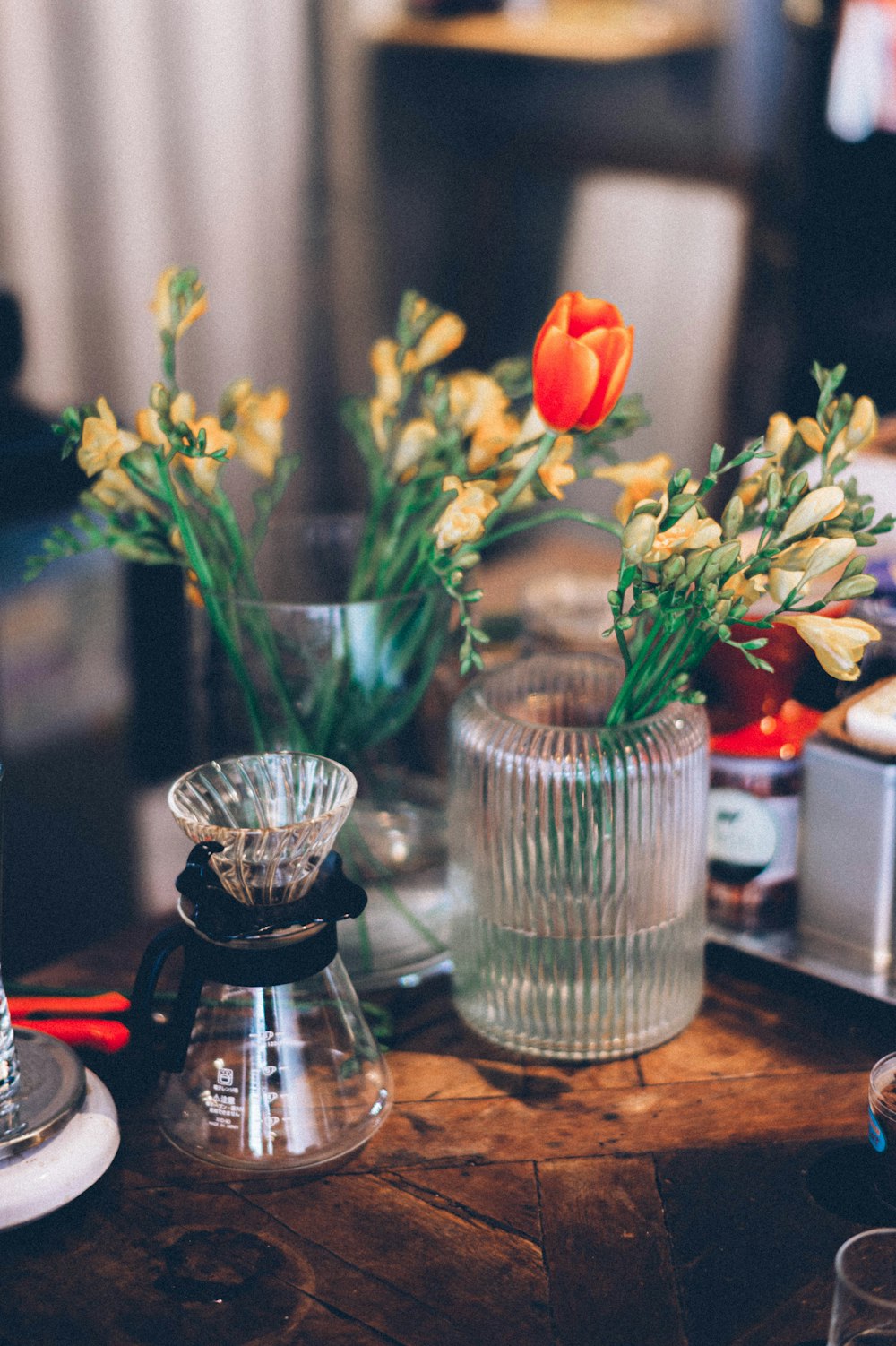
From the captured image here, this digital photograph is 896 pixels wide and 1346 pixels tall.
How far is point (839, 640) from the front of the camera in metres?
0.75

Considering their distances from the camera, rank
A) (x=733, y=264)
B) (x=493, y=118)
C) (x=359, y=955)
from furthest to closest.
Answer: (x=493, y=118) → (x=733, y=264) → (x=359, y=955)

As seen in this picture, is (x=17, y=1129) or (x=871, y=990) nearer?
(x=17, y=1129)

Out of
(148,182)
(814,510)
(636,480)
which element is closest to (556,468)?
(636,480)

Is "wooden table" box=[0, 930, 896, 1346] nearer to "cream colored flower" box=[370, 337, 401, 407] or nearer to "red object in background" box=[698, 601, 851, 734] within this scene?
"red object in background" box=[698, 601, 851, 734]

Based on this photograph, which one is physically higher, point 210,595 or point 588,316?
point 588,316

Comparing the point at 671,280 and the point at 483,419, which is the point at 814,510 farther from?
the point at 671,280

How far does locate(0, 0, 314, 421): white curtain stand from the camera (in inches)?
60.0

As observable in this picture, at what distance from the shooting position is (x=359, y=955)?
3.18 ft

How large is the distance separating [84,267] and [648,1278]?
4.24ft

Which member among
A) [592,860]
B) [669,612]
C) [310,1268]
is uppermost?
[669,612]

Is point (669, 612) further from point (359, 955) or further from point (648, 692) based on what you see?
point (359, 955)

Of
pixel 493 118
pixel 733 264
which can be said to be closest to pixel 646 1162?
pixel 733 264

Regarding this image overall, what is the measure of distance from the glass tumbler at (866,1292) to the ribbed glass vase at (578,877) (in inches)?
9.8

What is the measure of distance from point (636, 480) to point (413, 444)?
0.16 m
